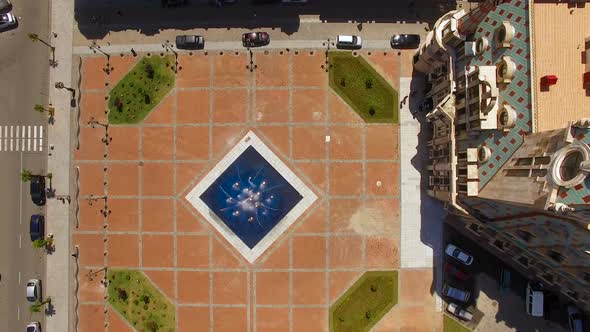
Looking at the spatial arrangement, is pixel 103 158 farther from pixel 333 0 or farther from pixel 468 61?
pixel 468 61

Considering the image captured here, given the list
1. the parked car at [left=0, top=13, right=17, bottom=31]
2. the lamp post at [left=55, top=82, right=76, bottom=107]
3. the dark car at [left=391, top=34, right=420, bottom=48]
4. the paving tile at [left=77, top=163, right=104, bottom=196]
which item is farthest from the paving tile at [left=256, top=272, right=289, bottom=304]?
the parked car at [left=0, top=13, right=17, bottom=31]

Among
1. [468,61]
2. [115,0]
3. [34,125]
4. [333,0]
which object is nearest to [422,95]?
[468,61]

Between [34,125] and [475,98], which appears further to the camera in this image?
[34,125]

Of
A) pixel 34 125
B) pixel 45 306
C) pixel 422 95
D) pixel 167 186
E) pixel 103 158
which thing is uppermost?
pixel 422 95

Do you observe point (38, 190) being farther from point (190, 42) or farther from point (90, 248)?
point (190, 42)

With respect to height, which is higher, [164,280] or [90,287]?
[164,280]

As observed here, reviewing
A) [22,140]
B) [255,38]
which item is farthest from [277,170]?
[22,140]

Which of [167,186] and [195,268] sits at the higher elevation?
[167,186]
